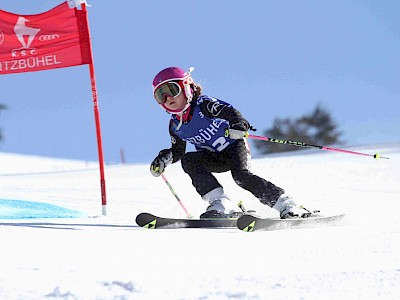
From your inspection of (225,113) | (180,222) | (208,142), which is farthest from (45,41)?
(180,222)

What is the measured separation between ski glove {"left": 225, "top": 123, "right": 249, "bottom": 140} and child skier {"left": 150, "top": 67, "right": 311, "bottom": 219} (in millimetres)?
34

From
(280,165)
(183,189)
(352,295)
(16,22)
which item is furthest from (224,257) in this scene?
(280,165)

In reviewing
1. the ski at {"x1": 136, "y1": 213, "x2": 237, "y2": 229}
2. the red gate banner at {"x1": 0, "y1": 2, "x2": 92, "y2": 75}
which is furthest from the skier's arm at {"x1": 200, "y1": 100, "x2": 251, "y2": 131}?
the red gate banner at {"x1": 0, "y1": 2, "x2": 92, "y2": 75}

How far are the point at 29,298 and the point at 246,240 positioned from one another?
1.63 meters

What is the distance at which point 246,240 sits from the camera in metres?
3.31

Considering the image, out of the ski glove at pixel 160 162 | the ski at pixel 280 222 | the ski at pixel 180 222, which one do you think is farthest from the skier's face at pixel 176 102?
the ski at pixel 280 222

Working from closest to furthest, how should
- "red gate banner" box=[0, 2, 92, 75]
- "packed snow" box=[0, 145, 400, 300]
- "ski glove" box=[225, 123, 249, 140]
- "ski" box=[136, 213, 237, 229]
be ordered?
"packed snow" box=[0, 145, 400, 300] → "ski glove" box=[225, 123, 249, 140] → "ski" box=[136, 213, 237, 229] → "red gate banner" box=[0, 2, 92, 75]

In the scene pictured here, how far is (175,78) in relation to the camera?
4.71 meters

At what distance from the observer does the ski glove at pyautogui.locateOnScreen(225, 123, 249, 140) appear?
4.43 meters

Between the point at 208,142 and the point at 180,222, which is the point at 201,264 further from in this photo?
the point at 208,142

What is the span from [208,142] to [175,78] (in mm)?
596

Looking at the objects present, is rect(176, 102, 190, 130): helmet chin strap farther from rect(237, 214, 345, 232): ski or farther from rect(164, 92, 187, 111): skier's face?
Answer: rect(237, 214, 345, 232): ski

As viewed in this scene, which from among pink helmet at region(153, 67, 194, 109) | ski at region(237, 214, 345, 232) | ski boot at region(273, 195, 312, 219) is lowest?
ski at region(237, 214, 345, 232)

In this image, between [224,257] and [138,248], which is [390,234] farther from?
[138,248]
